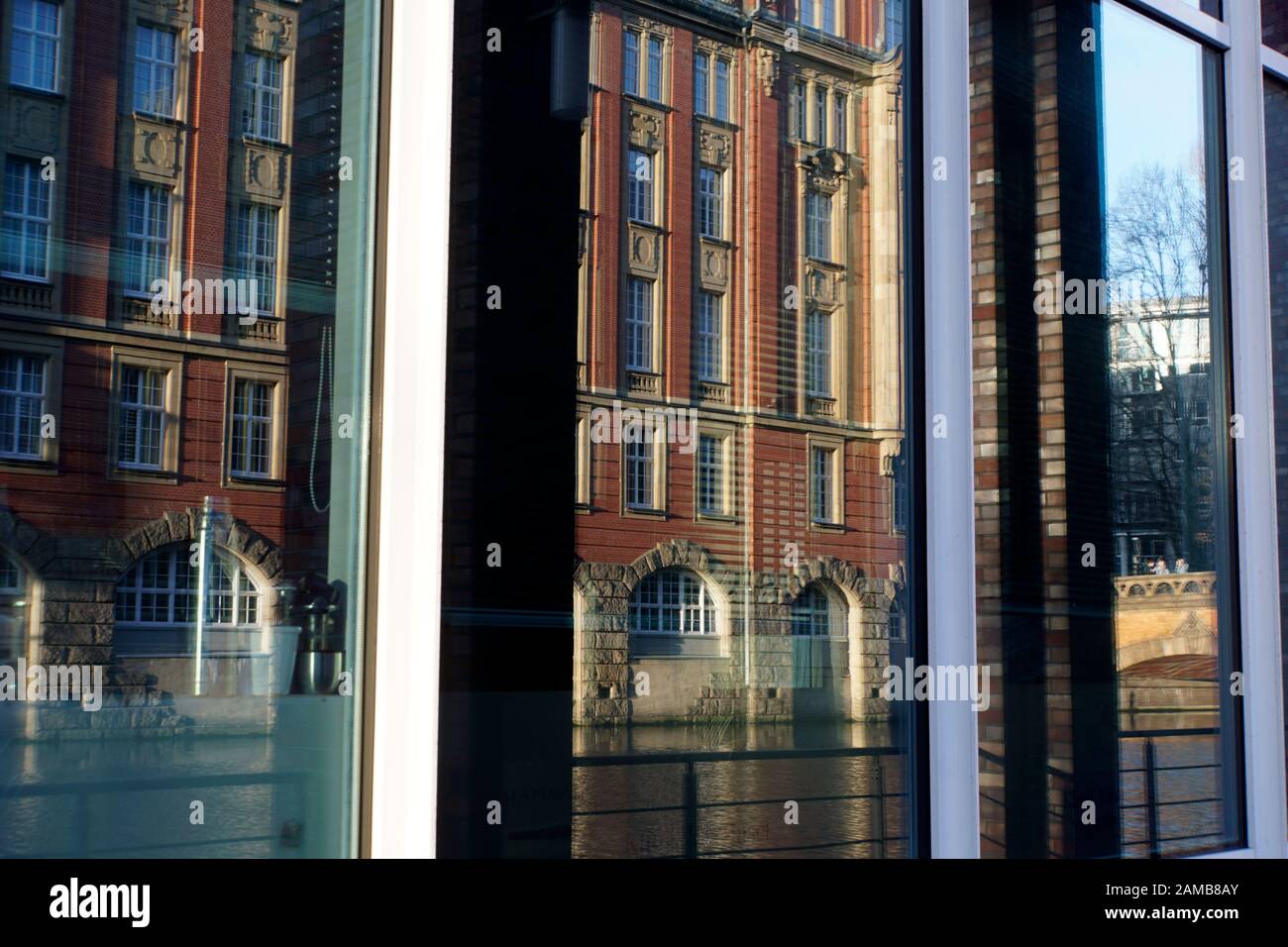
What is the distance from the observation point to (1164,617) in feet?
14.2

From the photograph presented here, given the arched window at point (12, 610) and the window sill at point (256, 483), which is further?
the window sill at point (256, 483)

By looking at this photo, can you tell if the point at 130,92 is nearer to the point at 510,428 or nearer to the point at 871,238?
the point at 510,428

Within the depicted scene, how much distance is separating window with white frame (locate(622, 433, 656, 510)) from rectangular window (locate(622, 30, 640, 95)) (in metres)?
0.77

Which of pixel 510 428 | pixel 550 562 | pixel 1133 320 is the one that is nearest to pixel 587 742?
pixel 550 562

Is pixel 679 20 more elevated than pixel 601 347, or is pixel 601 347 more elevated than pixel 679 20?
pixel 679 20

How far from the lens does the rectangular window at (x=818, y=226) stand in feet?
11.3

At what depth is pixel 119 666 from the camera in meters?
2.22

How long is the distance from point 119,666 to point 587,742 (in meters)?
0.98

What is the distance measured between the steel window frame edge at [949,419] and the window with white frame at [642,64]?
0.99m

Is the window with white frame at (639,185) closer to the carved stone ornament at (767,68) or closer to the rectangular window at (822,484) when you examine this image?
the carved stone ornament at (767,68)

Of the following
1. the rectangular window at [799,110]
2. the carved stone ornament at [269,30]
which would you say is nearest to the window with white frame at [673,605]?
the rectangular window at [799,110]

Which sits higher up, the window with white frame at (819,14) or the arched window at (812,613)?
the window with white frame at (819,14)
